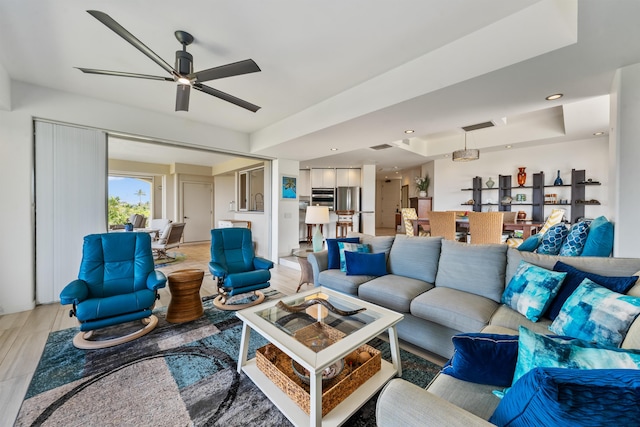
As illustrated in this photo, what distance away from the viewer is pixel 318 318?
1.90 meters

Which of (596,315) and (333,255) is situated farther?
(333,255)

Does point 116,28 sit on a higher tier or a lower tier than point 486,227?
higher

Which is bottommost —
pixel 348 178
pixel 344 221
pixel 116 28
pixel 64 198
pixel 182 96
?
pixel 344 221

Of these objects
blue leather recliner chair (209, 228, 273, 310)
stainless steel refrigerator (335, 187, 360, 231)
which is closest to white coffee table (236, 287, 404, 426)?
blue leather recliner chair (209, 228, 273, 310)

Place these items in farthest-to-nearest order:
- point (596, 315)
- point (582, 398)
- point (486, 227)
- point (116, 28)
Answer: point (486, 227)
point (116, 28)
point (596, 315)
point (582, 398)

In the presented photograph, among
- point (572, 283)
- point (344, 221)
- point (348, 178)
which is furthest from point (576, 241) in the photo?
point (348, 178)

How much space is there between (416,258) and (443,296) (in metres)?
0.62

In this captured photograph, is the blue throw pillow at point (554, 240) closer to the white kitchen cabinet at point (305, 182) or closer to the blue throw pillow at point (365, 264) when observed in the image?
the blue throw pillow at point (365, 264)

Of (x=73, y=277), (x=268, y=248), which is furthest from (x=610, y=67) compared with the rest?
(x=73, y=277)

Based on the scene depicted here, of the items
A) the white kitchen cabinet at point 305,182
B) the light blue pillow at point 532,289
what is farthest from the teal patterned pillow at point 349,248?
the white kitchen cabinet at point 305,182

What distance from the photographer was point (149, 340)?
Answer: 2.26 metres

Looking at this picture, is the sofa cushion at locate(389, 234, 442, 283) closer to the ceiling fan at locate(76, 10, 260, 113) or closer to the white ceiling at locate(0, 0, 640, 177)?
the white ceiling at locate(0, 0, 640, 177)

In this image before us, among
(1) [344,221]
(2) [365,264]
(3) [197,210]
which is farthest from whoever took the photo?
(3) [197,210]

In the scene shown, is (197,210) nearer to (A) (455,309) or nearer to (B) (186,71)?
(B) (186,71)
